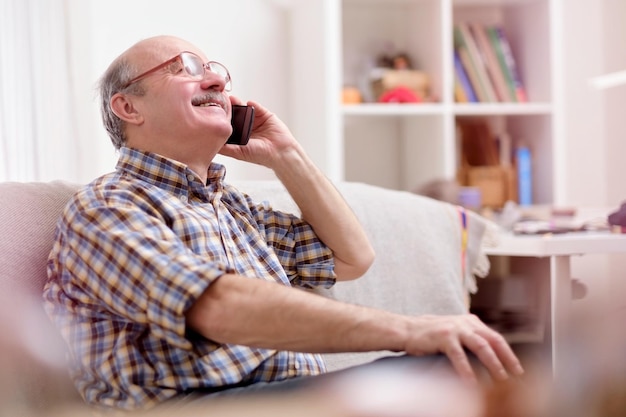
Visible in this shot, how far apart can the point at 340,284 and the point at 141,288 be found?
0.72 meters

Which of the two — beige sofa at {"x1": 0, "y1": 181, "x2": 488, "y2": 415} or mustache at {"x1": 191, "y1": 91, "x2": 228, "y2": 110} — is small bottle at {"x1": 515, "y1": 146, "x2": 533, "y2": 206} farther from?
mustache at {"x1": 191, "y1": 91, "x2": 228, "y2": 110}

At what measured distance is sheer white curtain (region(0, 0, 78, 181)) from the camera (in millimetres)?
2088

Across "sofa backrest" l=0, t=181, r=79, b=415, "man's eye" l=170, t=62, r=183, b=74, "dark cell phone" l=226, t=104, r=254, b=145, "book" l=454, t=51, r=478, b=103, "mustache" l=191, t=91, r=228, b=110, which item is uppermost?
"book" l=454, t=51, r=478, b=103

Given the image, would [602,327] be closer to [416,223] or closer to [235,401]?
[235,401]

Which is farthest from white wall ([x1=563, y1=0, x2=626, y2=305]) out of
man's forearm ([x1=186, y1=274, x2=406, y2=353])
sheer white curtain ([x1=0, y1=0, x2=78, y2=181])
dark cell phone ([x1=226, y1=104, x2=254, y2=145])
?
man's forearm ([x1=186, y1=274, x2=406, y2=353])

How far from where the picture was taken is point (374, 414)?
80 cm

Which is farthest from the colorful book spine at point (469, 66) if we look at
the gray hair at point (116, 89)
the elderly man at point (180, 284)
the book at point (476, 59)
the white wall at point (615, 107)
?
the gray hair at point (116, 89)

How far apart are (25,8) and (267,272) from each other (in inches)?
48.5

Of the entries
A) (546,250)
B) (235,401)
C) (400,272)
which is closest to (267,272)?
(235,401)

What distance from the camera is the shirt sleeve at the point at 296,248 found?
1.49 meters

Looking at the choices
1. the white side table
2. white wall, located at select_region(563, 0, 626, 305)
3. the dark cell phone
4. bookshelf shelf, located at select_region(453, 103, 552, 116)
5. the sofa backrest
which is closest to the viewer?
the sofa backrest

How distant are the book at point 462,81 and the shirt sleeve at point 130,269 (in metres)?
2.31

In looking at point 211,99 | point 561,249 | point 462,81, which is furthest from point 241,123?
point 462,81

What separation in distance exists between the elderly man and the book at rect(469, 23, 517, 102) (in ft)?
6.78
